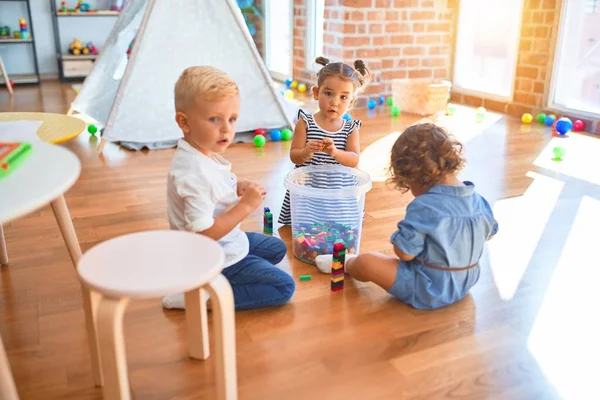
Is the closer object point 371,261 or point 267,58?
point 371,261

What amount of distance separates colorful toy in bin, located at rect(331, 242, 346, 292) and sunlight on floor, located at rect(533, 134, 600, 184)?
1.50 meters

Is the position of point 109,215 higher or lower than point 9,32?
lower

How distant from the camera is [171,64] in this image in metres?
3.04

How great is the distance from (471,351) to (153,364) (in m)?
0.72

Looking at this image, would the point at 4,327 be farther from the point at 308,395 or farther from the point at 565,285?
the point at 565,285

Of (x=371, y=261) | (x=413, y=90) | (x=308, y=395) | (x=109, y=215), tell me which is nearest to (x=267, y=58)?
(x=413, y=90)

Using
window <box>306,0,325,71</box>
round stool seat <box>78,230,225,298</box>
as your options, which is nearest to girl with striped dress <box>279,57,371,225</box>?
round stool seat <box>78,230,225,298</box>

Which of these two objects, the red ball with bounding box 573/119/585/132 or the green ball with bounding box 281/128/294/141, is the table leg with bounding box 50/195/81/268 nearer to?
the green ball with bounding box 281/128/294/141

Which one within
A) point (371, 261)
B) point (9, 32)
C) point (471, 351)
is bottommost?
point (471, 351)

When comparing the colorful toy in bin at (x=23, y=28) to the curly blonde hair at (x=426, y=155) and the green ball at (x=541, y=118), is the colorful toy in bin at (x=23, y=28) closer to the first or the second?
the green ball at (x=541, y=118)

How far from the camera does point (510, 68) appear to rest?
13.4 ft

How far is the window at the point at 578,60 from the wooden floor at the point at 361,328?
1.58m

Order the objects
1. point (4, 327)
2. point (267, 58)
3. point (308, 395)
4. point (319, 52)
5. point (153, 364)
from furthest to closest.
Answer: point (267, 58) → point (319, 52) → point (4, 327) → point (153, 364) → point (308, 395)

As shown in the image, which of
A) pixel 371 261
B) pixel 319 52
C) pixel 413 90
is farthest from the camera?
pixel 319 52
